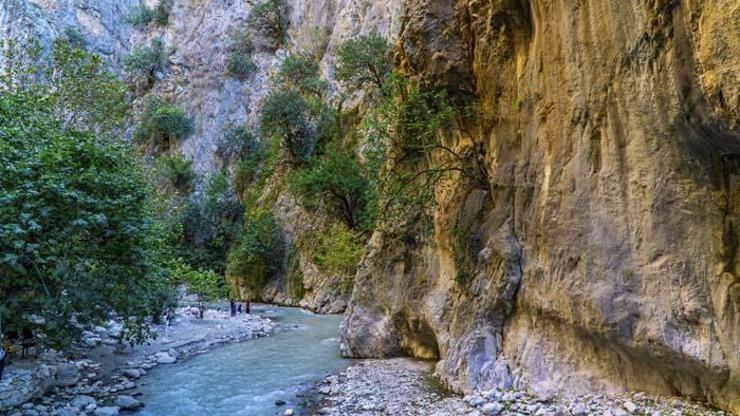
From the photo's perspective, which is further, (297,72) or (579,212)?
(297,72)

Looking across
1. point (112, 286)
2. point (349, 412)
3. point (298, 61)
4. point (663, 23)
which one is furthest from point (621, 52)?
point (298, 61)

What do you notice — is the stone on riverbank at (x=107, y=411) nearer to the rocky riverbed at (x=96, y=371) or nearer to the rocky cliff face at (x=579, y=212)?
the rocky riverbed at (x=96, y=371)

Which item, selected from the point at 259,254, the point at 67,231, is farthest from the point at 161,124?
the point at 67,231

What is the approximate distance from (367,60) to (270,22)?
99.3 ft

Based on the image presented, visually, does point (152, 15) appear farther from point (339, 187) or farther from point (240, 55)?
point (339, 187)

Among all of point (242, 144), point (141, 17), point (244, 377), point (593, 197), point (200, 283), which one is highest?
point (141, 17)

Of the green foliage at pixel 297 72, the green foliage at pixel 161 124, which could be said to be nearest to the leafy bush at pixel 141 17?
the green foliage at pixel 161 124

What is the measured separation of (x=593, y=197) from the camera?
8.62 metres

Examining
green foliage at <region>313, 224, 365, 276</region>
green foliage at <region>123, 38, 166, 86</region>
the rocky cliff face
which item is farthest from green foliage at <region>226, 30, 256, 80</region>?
the rocky cliff face

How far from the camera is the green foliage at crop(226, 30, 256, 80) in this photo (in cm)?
5916

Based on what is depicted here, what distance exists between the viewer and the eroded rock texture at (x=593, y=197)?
665cm

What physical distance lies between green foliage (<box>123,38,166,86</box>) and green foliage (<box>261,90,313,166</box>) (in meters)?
25.1

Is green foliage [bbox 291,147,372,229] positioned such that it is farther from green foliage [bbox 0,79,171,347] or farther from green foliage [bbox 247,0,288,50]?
green foliage [bbox 247,0,288,50]

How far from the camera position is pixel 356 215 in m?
37.0
